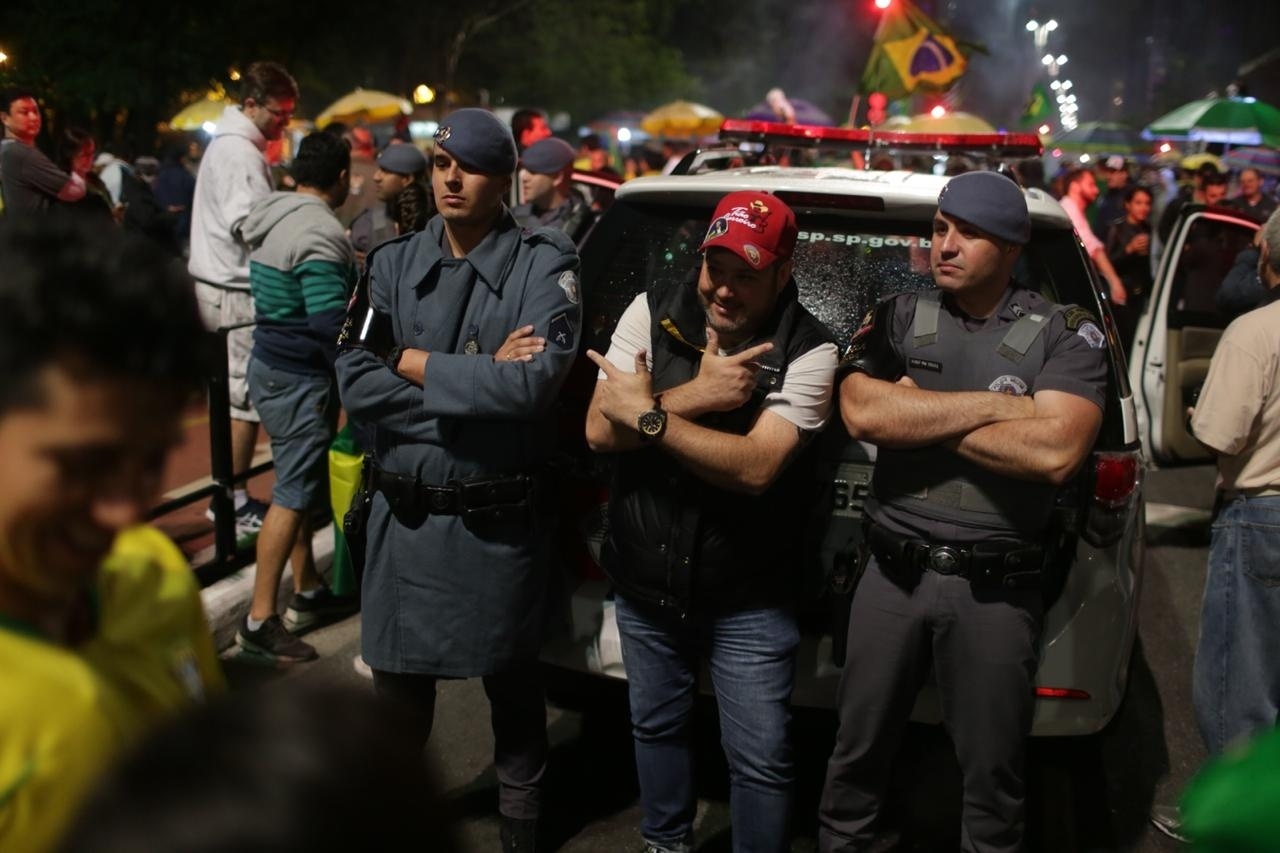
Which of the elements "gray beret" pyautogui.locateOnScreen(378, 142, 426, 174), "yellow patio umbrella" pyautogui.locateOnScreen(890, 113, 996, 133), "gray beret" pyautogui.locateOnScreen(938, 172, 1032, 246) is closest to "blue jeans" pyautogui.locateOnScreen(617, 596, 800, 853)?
"gray beret" pyautogui.locateOnScreen(938, 172, 1032, 246)

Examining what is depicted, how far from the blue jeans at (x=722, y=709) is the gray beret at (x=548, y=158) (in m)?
4.07

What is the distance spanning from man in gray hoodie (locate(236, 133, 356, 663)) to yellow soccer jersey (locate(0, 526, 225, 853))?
10.5ft

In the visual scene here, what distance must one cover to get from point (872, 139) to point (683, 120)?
2054 cm

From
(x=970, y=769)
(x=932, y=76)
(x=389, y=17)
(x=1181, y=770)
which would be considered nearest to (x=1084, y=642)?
(x=970, y=769)

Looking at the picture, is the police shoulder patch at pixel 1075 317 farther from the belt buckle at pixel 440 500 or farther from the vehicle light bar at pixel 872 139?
the vehicle light bar at pixel 872 139

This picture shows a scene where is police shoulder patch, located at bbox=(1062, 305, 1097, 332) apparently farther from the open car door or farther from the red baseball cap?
the open car door

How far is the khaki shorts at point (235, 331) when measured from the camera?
558cm

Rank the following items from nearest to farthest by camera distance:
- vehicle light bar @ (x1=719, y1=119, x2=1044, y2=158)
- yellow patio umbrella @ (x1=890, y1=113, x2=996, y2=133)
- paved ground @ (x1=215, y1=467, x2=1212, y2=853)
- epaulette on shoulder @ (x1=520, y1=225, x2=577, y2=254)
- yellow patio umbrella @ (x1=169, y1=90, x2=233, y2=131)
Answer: epaulette on shoulder @ (x1=520, y1=225, x2=577, y2=254)
paved ground @ (x1=215, y1=467, x2=1212, y2=853)
vehicle light bar @ (x1=719, y1=119, x2=1044, y2=158)
yellow patio umbrella @ (x1=890, y1=113, x2=996, y2=133)
yellow patio umbrella @ (x1=169, y1=90, x2=233, y2=131)

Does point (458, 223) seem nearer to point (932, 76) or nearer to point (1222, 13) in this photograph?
point (932, 76)

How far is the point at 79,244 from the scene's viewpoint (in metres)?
1.13

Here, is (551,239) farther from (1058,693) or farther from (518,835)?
(1058,693)

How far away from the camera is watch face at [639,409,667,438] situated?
293 centimetres

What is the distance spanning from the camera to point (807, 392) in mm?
3062

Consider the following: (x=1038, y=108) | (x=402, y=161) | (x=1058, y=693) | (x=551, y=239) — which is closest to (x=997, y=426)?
(x=1058, y=693)
